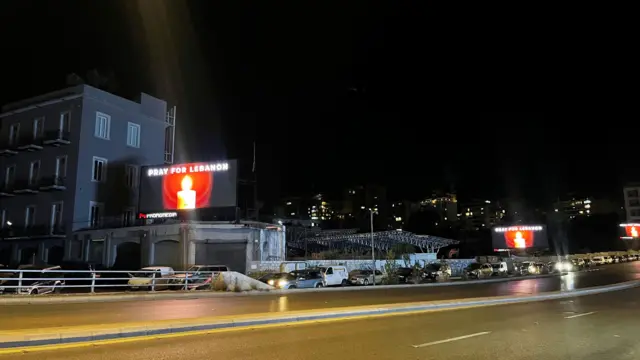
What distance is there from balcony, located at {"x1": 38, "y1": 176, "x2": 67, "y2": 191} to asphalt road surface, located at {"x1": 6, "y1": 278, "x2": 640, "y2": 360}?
1452 inches

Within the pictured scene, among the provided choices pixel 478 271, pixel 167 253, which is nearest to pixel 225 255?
pixel 167 253

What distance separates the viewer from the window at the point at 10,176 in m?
47.2

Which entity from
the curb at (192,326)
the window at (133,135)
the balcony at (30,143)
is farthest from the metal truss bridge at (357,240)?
the curb at (192,326)

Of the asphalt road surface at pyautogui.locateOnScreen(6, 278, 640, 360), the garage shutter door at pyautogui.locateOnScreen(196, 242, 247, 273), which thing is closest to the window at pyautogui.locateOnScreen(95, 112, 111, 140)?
the garage shutter door at pyautogui.locateOnScreen(196, 242, 247, 273)

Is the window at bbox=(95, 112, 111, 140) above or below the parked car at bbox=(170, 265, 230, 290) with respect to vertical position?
above

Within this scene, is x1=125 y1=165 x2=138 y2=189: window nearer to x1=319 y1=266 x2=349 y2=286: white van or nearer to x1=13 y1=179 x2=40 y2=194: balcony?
x1=13 y1=179 x2=40 y2=194: balcony

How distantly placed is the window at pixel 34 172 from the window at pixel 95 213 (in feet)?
21.3

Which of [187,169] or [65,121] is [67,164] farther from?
[187,169]

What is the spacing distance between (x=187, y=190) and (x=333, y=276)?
44.7 ft

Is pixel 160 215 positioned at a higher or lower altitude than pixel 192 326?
higher

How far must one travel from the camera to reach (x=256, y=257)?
39125 mm

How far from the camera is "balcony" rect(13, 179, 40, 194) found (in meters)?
44.1

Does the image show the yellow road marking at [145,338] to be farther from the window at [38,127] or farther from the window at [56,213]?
the window at [38,127]

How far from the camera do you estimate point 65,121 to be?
43.2m
